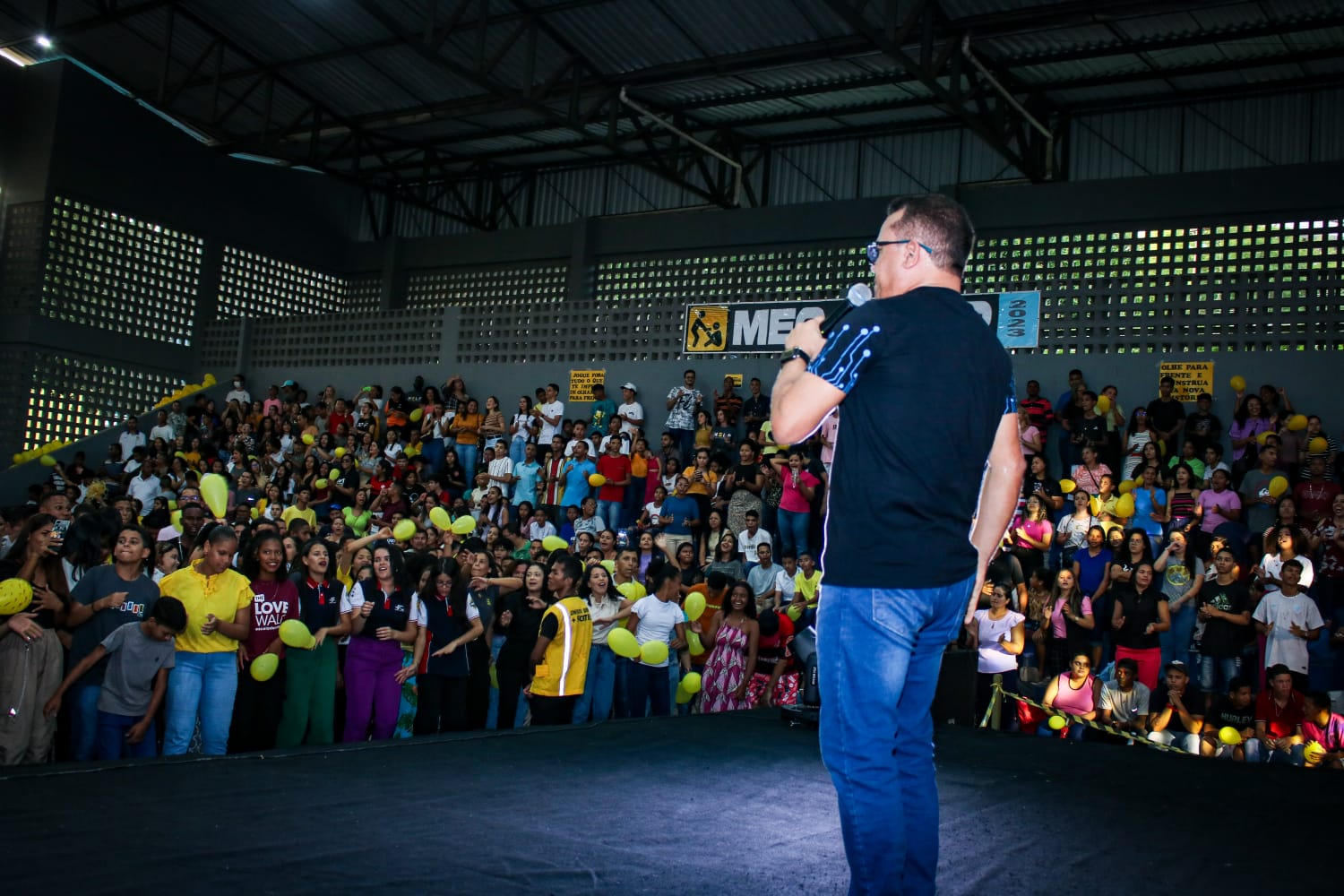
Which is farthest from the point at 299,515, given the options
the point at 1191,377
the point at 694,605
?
the point at 1191,377

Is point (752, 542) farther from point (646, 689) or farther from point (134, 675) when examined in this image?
point (134, 675)

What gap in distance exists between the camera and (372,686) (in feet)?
22.0

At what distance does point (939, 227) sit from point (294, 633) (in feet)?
15.2

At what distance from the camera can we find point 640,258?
19.4 metres

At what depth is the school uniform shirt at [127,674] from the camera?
5.40 meters

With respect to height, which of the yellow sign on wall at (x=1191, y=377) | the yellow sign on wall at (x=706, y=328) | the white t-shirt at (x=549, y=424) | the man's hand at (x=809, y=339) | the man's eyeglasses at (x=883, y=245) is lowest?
the man's hand at (x=809, y=339)

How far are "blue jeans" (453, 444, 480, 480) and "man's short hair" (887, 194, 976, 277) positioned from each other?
12.6m

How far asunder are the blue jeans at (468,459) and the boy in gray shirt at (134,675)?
9.36 m

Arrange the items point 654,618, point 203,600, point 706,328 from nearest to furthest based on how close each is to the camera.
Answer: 1. point 203,600
2. point 654,618
3. point 706,328

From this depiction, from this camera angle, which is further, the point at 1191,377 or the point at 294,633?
the point at 1191,377

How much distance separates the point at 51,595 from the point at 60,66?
52.4 feet

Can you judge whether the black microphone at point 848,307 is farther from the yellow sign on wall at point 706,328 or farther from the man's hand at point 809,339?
the yellow sign on wall at point 706,328

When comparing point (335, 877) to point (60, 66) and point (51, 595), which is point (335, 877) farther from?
point (60, 66)

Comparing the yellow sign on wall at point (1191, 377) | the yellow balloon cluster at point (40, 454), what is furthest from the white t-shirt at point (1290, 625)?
the yellow balloon cluster at point (40, 454)
